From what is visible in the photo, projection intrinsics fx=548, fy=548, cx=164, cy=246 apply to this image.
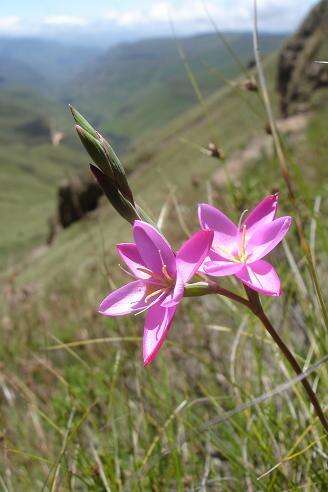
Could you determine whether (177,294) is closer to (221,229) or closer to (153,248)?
(153,248)

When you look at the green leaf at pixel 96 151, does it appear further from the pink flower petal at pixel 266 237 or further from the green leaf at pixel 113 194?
the pink flower petal at pixel 266 237

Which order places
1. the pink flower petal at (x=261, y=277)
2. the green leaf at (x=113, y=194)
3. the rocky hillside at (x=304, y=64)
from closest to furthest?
the pink flower petal at (x=261, y=277) < the green leaf at (x=113, y=194) < the rocky hillside at (x=304, y=64)

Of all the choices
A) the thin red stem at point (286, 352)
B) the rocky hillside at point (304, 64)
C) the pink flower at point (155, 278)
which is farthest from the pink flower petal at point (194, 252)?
the rocky hillside at point (304, 64)

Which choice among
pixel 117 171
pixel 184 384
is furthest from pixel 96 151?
pixel 184 384

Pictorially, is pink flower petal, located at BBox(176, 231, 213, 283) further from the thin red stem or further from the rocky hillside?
the rocky hillside

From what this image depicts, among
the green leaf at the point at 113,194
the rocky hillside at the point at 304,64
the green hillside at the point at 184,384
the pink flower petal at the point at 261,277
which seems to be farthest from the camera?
the rocky hillside at the point at 304,64

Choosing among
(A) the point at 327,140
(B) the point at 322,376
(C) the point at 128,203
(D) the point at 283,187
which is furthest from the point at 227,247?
(A) the point at 327,140
